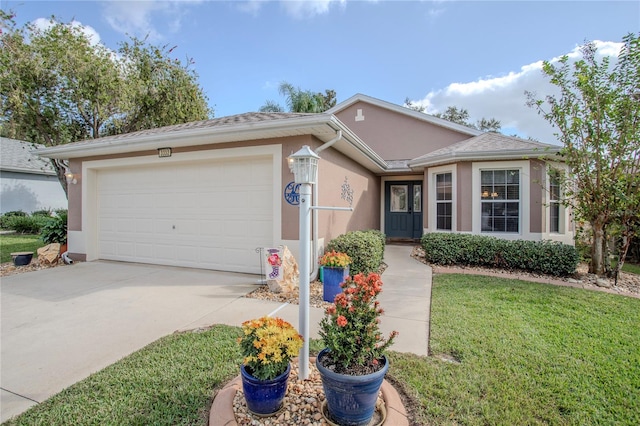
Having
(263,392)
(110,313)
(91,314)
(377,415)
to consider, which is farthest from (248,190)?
(377,415)

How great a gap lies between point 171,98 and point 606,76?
51.7ft

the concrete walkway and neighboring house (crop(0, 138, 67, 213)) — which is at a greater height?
neighboring house (crop(0, 138, 67, 213))

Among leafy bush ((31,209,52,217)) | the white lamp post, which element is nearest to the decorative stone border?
the white lamp post

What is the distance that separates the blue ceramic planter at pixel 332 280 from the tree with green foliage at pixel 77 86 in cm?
1275

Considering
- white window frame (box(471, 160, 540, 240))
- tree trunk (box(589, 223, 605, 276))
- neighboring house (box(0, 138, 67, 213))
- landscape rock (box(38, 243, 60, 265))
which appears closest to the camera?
tree trunk (box(589, 223, 605, 276))

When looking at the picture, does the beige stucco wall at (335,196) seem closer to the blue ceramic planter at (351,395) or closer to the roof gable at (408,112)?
the roof gable at (408,112)

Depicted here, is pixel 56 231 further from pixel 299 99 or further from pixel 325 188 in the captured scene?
pixel 299 99

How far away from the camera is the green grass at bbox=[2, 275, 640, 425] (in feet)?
7.36

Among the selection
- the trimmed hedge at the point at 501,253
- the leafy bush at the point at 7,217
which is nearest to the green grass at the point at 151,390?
the trimmed hedge at the point at 501,253

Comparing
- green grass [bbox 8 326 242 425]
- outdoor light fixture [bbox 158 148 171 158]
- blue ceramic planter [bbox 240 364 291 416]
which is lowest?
green grass [bbox 8 326 242 425]

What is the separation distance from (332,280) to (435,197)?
19.4 ft

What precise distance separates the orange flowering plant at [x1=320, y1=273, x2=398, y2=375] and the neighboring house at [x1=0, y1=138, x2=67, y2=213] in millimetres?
19444

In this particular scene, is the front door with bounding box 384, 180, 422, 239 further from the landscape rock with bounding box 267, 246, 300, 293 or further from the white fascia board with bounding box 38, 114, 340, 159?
the white fascia board with bounding box 38, 114, 340, 159

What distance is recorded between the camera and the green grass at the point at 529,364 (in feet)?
7.54
